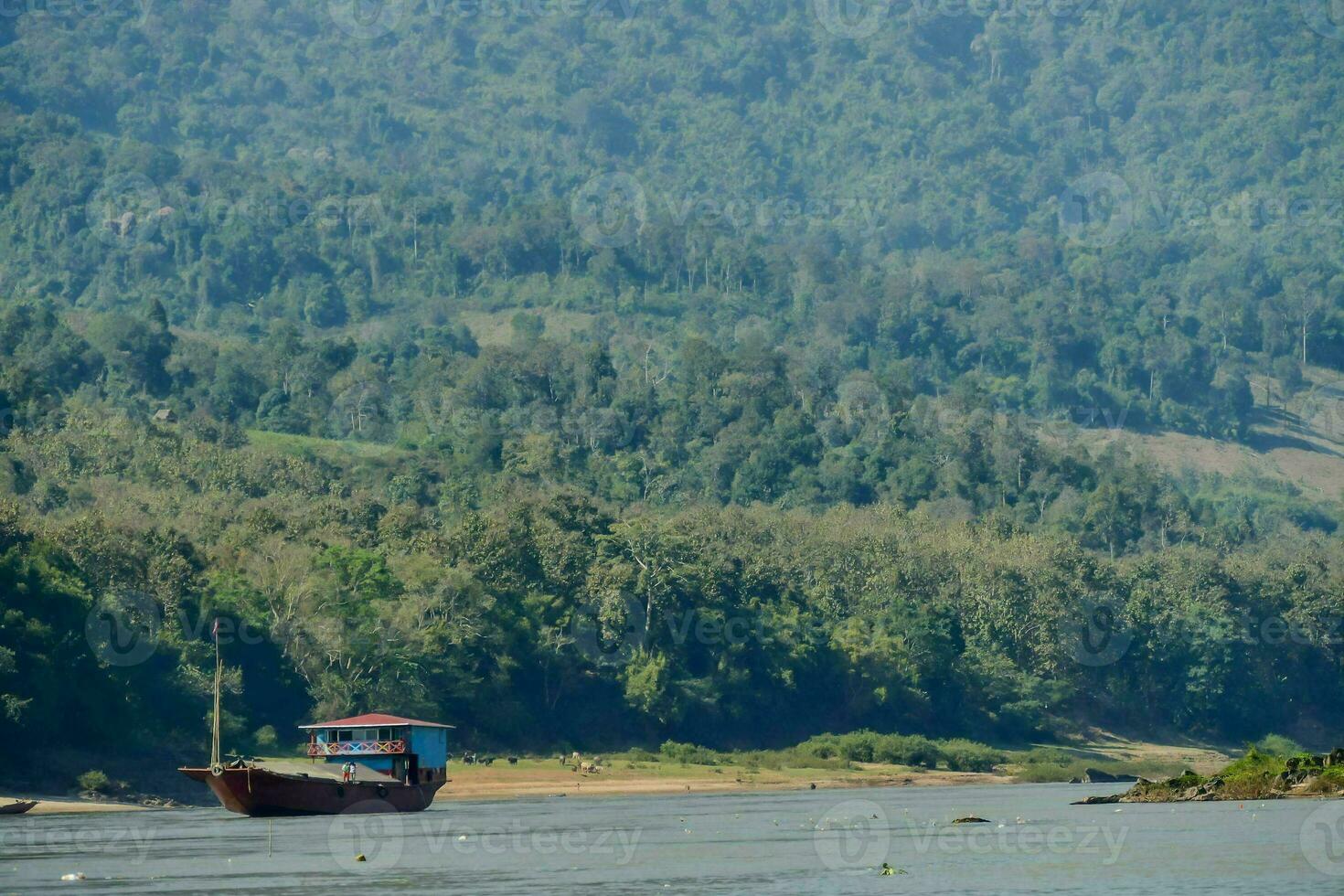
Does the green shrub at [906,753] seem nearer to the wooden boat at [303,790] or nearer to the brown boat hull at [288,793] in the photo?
the wooden boat at [303,790]

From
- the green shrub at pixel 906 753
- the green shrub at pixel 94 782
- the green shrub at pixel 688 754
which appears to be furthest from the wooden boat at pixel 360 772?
the green shrub at pixel 906 753

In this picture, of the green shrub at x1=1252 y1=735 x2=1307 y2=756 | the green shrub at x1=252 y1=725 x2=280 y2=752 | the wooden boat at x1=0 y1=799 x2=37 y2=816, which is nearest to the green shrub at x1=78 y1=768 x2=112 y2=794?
the wooden boat at x1=0 y1=799 x2=37 y2=816

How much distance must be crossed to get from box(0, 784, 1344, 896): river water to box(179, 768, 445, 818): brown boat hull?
23.6 inches

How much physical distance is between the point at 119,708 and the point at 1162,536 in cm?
10431

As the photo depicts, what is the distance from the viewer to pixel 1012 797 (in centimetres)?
8762

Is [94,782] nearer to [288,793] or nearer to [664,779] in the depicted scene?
[288,793]

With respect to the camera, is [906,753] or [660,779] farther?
[906,753]

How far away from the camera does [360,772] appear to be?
74.1 m

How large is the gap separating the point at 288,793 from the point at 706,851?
55.4 ft

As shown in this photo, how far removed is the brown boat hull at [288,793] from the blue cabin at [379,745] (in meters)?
0.79

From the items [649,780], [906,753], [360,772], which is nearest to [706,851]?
[360,772]

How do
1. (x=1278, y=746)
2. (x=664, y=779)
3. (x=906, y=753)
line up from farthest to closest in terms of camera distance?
(x=1278, y=746), (x=906, y=753), (x=664, y=779)

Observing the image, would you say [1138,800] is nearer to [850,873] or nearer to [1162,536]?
[850,873]

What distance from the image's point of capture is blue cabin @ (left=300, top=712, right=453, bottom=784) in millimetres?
75125
